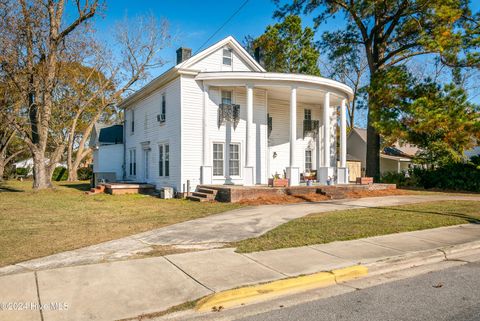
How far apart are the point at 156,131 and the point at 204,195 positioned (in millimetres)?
5995

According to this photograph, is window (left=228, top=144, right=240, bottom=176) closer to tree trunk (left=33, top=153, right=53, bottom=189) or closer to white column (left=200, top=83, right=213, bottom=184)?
white column (left=200, top=83, right=213, bottom=184)

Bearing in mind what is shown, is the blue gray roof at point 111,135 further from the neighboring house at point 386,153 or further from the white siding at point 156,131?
the neighboring house at point 386,153

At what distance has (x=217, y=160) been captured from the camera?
17.8 m

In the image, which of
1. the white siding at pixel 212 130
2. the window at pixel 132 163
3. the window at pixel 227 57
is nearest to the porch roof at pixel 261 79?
the white siding at pixel 212 130

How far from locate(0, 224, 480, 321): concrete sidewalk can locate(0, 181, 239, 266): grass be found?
164 centimetres

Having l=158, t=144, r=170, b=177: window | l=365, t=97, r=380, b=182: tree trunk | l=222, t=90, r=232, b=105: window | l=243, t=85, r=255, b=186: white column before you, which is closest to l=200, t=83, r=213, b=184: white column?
l=222, t=90, r=232, b=105: window

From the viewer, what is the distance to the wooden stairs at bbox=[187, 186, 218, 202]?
15031 millimetres

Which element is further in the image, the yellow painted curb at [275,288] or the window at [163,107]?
the window at [163,107]

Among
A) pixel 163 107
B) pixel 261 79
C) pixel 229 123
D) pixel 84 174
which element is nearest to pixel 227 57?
A: pixel 261 79

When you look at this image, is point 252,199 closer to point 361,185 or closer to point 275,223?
point 275,223

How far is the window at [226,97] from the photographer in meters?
18.1

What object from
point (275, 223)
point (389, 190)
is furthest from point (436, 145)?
point (275, 223)

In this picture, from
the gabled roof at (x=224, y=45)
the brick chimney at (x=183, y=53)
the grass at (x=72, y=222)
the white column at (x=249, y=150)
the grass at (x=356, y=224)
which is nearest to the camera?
the grass at (x=72, y=222)

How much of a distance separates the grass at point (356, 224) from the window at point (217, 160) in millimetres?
7686
